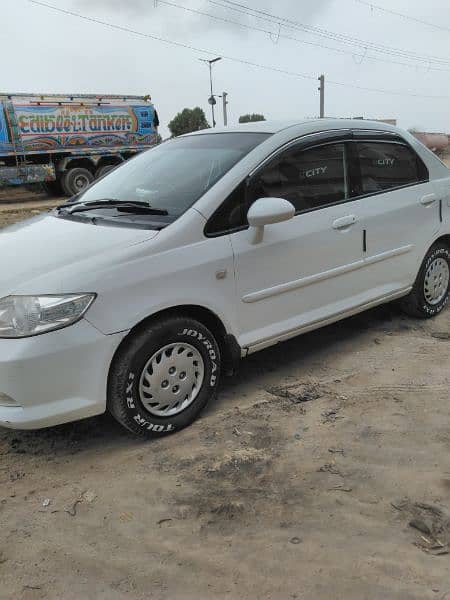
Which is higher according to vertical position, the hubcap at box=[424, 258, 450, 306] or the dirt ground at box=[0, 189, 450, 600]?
the hubcap at box=[424, 258, 450, 306]

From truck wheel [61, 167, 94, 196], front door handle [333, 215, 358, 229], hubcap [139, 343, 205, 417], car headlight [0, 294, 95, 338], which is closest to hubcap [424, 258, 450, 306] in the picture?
front door handle [333, 215, 358, 229]

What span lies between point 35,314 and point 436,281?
3496mm

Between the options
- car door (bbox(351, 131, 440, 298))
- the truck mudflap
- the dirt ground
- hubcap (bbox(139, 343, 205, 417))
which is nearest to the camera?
the dirt ground

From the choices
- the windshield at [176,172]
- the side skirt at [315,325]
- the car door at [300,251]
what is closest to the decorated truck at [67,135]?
the windshield at [176,172]

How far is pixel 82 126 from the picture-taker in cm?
1745

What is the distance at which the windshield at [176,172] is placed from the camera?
342 cm

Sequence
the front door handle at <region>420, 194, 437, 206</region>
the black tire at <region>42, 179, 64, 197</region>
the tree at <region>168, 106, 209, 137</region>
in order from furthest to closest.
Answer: the tree at <region>168, 106, 209, 137</region>
the black tire at <region>42, 179, 64, 197</region>
the front door handle at <region>420, 194, 437, 206</region>

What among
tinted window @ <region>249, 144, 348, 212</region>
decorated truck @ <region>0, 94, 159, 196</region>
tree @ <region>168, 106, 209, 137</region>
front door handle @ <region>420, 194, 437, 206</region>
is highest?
tree @ <region>168, 106, 209, 137</region>

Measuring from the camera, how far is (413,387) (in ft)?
11.9

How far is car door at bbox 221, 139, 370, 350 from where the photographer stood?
3.42 metres

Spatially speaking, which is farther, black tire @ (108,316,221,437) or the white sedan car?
black tire @ (108,316,221,437)

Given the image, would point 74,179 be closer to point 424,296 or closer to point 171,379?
point 424,296

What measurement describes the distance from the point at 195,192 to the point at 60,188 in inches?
633

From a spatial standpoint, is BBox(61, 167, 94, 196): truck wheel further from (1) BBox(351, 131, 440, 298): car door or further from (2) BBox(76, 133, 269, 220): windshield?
(1) BBox(351, 131, 440, 298): car door
